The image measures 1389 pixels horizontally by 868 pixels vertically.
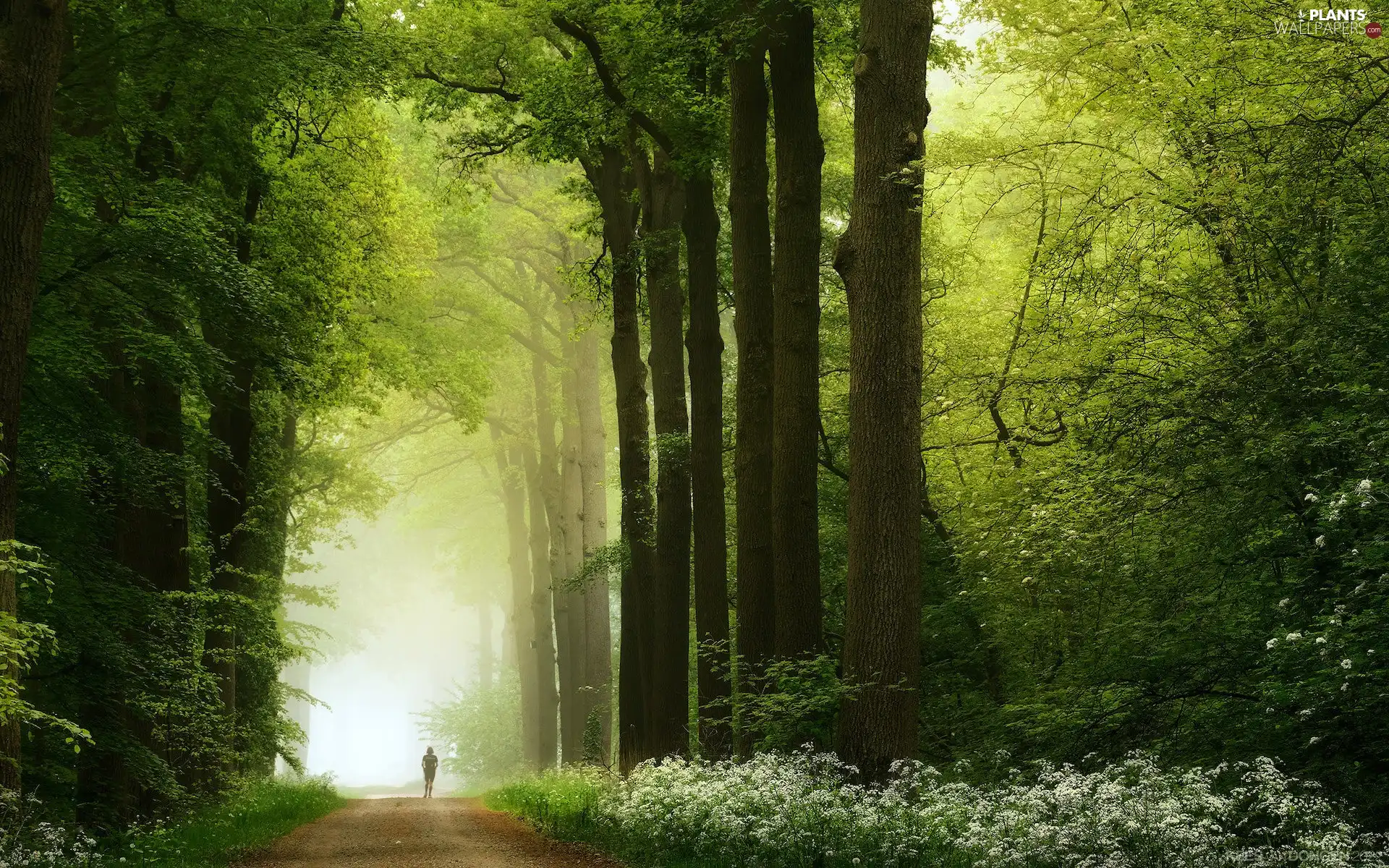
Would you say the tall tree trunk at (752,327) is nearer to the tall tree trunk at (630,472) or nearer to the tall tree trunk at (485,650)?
the tall tree trunk at (630,472)

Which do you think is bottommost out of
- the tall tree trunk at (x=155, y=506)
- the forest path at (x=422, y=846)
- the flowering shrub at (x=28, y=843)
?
the forest path at (x=422, y=846)

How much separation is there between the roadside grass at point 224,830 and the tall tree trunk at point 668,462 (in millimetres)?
4987

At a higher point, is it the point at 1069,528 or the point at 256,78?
the point at 256,78

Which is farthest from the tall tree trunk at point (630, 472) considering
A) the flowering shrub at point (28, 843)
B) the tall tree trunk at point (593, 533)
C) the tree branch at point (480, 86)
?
the flowering shrub at point (28, 843)

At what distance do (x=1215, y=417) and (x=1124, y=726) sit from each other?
96.7 inches

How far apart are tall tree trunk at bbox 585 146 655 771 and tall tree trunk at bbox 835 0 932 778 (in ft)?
22.3

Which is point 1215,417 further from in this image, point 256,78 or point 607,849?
point 256,78

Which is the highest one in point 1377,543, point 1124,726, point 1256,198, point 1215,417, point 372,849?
point 1256,198

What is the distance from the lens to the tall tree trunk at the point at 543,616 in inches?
1233

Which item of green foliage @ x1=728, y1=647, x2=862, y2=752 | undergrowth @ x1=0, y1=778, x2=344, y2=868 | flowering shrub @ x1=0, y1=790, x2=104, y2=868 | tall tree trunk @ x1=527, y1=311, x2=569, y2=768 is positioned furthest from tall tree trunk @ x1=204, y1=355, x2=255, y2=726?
tall tree trunk @ x1=527, y1=311, x2=569, y2=768

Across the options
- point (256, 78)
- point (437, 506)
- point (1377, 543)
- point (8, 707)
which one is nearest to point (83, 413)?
point (256, 78)

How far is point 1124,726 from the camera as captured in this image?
8.57 metres

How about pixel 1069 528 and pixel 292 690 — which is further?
pixel 292 690

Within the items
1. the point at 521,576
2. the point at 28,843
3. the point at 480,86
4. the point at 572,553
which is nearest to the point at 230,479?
the point at 480,86
